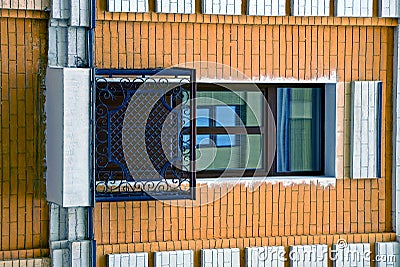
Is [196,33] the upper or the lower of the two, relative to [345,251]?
Answer: upper

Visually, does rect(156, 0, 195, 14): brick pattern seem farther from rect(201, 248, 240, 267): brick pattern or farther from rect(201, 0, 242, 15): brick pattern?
rect(201, 248, 240, 267): brick pattern

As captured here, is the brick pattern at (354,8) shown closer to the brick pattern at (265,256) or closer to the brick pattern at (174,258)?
the brick pattern at (265,256)

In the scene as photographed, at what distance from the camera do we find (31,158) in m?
9.27

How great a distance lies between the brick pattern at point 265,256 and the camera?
9852 mm

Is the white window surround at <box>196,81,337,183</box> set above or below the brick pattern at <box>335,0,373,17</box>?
below

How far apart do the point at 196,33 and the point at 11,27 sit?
6.99 ft

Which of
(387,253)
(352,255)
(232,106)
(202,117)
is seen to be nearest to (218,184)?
(202,117)

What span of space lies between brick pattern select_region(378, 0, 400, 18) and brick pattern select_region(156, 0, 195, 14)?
2.36 metres

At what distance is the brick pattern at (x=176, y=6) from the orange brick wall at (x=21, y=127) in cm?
133

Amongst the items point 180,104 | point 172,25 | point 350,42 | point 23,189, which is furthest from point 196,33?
point 23,189

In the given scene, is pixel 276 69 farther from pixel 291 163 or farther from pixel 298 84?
pixel 291 163

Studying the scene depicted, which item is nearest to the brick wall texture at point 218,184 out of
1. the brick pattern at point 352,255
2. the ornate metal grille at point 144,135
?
the brick pattern at point 352,255

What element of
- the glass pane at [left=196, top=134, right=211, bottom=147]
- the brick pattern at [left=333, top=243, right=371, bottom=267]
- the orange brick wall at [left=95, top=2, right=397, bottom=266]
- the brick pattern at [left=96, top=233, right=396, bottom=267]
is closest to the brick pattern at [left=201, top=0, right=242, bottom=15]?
the orange brick wall at [left=95, top=2, right=397, bottom=266]

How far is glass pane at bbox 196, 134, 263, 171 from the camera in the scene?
10.0 m
